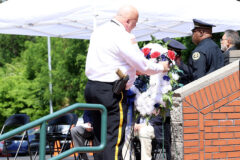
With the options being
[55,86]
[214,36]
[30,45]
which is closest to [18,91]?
[55,86]

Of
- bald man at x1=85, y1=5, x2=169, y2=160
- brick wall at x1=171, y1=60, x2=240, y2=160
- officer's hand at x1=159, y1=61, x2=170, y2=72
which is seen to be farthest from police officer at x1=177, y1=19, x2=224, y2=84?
bald man at x1=85, y1=5, x2=169, y2=160

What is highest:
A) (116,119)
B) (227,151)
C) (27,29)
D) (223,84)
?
(27,29)

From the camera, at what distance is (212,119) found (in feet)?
17.8

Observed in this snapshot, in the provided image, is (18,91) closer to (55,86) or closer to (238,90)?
(55,86)

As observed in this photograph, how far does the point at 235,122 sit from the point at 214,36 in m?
12.0

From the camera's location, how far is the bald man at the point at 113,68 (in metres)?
4.45

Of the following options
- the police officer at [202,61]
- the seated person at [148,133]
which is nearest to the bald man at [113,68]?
the seated person at [148,133]

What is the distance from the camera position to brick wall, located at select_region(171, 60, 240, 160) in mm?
5324

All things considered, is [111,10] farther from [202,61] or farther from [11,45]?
[11,45]

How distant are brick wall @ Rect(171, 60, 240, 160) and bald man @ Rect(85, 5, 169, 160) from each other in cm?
102

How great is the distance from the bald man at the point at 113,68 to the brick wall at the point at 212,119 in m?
1.02

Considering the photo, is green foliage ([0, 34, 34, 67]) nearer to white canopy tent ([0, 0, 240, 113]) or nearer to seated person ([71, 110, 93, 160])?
white canopy tent ([0, 0, 240, 113])

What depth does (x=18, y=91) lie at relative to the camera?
87.8 feet

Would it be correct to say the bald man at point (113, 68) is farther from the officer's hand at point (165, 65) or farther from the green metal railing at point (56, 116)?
the officer's hand at point (165, 65)
